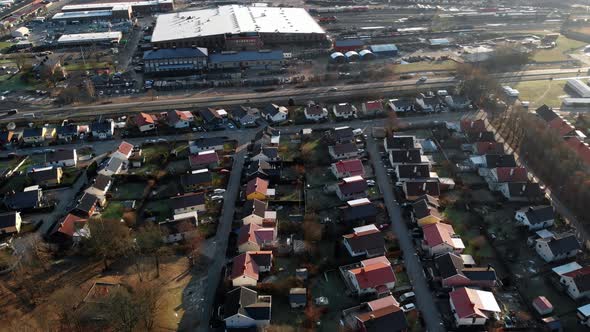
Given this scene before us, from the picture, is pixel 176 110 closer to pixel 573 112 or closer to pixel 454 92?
pixel 454 92

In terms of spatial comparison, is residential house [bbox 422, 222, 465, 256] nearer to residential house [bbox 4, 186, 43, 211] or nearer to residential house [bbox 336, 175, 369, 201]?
residential house [bbox 336, 175, 369, 201]

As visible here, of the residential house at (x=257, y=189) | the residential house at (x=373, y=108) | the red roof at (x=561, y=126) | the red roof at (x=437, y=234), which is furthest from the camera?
the residential house at (x=373, y=108)

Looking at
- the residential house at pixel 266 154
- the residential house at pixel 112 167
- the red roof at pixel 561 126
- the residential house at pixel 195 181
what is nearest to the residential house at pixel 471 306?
the residential house at pixel 266 154

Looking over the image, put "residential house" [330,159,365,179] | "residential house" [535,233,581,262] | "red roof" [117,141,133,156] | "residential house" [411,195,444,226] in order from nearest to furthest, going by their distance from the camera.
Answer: "residential house" [535,233,581,262]
"residential house" [411,195,444,226]
"residential house" [330,159,365,179]
"red roof" [117,141,133,156]

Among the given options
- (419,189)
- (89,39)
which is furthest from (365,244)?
(89,39)

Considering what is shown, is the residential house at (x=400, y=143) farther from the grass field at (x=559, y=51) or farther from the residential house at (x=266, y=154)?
the grass field at (x=559, y=51)

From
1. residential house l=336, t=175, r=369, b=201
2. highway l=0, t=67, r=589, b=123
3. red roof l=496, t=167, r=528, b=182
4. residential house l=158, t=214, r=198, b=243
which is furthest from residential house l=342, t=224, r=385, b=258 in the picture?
highway l=0, t=67, r=589, b=123
